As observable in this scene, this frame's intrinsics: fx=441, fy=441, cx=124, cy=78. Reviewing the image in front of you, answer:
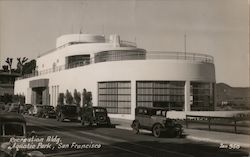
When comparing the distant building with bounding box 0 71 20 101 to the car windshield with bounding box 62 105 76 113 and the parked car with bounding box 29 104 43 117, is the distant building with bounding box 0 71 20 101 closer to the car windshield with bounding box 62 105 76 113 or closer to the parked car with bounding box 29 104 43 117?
the parked car with bounding box 29 104 43 117

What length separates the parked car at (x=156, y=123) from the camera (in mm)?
22391

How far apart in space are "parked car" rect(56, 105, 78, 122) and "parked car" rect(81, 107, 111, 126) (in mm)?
4626

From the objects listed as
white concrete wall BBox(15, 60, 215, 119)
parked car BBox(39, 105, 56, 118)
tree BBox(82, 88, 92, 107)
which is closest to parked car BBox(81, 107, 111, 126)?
white concrete wall BBox(15, 60, 215, 119)

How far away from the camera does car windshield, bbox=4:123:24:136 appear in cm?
1254

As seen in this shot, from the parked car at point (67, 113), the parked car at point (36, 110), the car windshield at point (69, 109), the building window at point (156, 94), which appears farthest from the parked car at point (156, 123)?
the parked car at point (36, 110)

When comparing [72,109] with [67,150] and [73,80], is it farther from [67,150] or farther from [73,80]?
[67,150]

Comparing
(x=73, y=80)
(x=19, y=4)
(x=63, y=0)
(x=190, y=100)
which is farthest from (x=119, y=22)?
(x=73, y=80)

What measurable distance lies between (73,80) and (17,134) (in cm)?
3045

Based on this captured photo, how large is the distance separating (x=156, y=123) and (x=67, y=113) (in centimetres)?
1319

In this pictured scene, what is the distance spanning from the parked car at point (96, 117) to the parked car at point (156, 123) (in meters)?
4.70

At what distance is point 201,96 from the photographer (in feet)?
124

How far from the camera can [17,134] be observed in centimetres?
1268

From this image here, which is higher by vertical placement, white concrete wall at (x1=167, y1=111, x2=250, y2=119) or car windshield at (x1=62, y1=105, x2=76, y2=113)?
car windshield at (x1=62, y1=105, x2=76, y2=113)

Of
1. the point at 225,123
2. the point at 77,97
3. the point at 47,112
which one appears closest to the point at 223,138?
the point at 225,123
